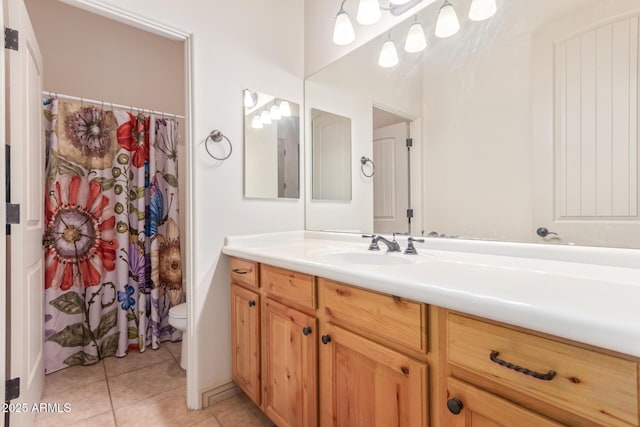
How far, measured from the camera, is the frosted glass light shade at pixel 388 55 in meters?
1.60

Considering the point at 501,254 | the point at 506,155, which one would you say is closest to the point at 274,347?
the point at 501,254

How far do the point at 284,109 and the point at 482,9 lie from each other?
118cm

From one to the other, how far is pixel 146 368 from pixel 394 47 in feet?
8.22

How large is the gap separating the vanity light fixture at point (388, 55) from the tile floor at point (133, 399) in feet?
6.43

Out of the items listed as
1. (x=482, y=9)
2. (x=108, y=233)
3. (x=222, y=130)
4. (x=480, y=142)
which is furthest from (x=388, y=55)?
(x=108, y=233)

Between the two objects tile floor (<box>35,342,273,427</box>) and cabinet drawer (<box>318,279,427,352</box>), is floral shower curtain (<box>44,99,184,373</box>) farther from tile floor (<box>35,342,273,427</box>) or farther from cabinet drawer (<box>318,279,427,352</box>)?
cabinet drawer (<box>318,279,427,352</box>)

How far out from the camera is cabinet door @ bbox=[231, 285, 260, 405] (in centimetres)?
143

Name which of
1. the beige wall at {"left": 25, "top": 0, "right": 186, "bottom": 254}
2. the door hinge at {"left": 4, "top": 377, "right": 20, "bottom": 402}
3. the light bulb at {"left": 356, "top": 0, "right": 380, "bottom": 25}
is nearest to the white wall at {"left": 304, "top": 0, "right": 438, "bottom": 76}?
the light bulb at {"left": 356, "top": 0, "right": 380, "bottom": 25}

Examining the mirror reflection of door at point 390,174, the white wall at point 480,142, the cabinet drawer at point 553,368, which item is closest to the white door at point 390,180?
the mirror reflection of door at point 390,174

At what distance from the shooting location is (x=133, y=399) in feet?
5.38

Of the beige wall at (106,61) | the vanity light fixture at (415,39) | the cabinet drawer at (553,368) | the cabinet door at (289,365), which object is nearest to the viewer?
the cabinet drawer at (553,368)

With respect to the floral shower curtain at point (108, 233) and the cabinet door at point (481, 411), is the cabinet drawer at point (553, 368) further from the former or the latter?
the floral shower curtain at point (108, 233)

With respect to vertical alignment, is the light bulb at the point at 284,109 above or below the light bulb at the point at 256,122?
above

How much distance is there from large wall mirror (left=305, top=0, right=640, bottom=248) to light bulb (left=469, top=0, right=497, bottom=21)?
21 mm
